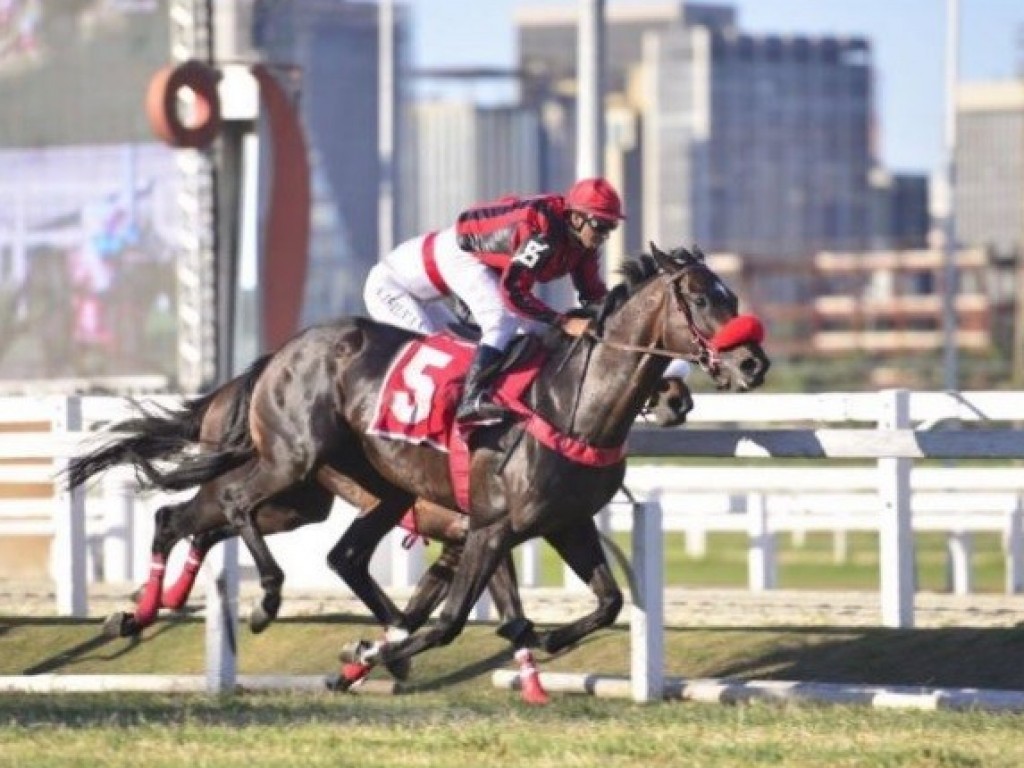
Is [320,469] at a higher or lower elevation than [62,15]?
lower

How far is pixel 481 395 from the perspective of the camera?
12578mm

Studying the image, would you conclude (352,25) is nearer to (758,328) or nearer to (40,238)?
(40,238)

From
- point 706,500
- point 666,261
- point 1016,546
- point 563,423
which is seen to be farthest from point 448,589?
point 1016,546

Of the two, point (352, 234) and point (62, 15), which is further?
point (352, 234)

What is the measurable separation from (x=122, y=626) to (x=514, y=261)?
9.05 feet

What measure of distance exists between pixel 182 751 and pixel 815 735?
7.00 feet

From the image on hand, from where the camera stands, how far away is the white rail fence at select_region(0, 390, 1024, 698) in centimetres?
1273

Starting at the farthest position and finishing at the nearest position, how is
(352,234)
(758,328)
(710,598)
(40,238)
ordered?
(352,234)
(40,238)
(710,598)
(758,328)

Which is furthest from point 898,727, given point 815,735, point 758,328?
point 758,328

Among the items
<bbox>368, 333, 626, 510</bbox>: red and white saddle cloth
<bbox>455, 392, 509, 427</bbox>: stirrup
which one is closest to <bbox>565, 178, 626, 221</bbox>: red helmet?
<bbox>368, 333, 626, 510</bbox>: red and white saddle cloth

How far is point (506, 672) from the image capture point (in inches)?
520

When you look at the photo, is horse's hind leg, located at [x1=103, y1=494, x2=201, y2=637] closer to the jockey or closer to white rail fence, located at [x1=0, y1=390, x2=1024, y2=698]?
white rail fence, located at [x1=0, y1=390, x2=1024, y2=698]

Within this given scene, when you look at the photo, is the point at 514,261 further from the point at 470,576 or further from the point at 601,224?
the point at 470,576

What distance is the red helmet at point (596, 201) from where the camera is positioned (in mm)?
12742
